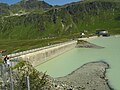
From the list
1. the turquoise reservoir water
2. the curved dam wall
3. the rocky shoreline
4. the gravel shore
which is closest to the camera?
the rocky shoreline

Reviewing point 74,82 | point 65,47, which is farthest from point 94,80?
point 65,47

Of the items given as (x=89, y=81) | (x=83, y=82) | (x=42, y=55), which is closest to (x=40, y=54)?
(x=42, y=55)

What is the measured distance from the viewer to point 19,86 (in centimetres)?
1730

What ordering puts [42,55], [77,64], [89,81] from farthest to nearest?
1. [42,55]
2. [77,64]
3. [89,81]

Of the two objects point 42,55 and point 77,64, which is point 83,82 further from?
point 42,55

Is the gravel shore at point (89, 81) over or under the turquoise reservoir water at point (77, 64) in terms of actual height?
over

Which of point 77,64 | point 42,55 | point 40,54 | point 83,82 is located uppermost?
point 83,82

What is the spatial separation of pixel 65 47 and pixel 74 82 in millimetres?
71889

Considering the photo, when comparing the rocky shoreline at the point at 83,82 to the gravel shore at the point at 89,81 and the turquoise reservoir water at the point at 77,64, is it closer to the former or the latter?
Result: the gravel shore at the point at 89,81

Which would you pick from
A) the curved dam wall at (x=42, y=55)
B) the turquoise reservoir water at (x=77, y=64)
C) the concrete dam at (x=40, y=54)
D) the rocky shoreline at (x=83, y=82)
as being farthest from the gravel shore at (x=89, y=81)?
the curved dam wall at (x=42, y=55)

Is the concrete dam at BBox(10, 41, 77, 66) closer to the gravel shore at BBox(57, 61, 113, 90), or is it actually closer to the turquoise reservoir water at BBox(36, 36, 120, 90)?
the turquoise reservoir water at BBox(36, 36, 120, 90)

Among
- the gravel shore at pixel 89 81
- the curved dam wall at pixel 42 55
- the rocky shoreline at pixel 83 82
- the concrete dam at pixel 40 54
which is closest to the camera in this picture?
the rocky shoreline at pixel 83 82

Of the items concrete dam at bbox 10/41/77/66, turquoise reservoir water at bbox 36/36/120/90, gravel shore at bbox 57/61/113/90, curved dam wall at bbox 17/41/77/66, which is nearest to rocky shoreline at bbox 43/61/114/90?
gravel shore at bbox 57/61/113/90

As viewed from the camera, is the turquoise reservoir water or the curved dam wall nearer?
the turquoise reservoir water
